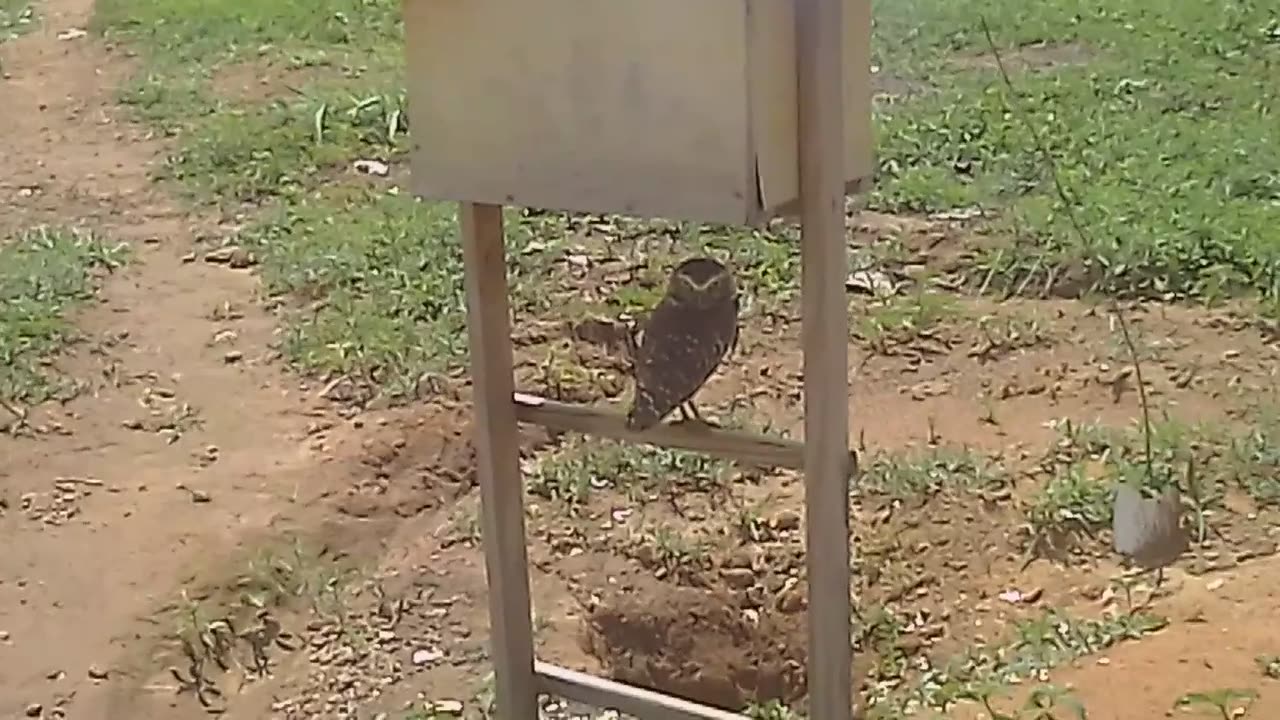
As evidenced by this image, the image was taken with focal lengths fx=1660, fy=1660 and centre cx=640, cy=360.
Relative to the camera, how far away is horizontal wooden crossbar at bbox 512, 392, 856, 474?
6.86 feet

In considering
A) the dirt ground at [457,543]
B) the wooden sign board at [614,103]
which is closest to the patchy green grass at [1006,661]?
the dirt ground at [457,543]

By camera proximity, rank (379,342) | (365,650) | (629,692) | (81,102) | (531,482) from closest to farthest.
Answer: (629,692) → (365,650) → (531,482) → (379,342) → (81,102)

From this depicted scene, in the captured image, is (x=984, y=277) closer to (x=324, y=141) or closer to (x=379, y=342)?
(x=379, y=342)

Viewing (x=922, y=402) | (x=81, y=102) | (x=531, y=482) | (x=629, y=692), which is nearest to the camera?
(x=629, y=692)

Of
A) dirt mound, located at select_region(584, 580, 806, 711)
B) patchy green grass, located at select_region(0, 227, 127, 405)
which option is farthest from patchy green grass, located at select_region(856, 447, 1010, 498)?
patchy green grass, located at select_region(0, 227, 127, 405)

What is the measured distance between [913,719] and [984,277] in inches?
84.5

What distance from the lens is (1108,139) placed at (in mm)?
5246

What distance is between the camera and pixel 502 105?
6.55ft

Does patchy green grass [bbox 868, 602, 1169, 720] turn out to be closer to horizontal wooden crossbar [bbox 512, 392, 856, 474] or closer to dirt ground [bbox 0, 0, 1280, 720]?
dirt ground [bbox 0, 0, 1280, 720]

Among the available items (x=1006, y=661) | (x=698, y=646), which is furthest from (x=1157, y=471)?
(x=698, y=646)

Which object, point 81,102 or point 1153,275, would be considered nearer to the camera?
point 1153,275

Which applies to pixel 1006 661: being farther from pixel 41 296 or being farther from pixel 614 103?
pixel 41 296

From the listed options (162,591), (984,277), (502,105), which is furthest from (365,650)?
(984,277)

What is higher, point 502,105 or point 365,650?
point 502,105
